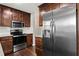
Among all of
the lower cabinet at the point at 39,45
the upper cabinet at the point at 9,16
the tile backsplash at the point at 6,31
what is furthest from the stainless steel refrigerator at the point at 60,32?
the upper cabinet at the point at 9,16

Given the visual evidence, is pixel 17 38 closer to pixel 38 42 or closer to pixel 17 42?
pixel 17 42

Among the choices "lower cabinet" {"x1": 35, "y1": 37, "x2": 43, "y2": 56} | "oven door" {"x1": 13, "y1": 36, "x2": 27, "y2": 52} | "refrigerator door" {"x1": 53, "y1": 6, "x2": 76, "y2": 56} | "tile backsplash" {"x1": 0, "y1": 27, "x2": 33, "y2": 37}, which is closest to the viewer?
"refrigerator door" {"x1": 53, "y1": 6, "x2": 76, "y2": 56}

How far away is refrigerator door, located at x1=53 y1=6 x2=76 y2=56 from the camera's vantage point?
4.26 ft

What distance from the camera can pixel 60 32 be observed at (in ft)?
4.78

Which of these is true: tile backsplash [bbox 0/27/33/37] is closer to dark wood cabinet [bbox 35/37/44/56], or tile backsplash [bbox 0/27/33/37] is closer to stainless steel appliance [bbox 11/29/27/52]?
stainless steel appliance [bbox 11/29/27/52]

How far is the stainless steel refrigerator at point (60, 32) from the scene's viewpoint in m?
1.31

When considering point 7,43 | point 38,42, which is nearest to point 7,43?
point 7,43

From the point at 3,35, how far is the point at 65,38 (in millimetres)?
1465

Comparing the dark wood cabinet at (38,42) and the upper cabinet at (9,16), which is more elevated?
the upper cabinet at (9,16)

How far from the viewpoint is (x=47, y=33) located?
1.70 m

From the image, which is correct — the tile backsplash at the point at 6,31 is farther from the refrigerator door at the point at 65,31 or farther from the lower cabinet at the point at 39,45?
the refrigerator door at the point at 65,31

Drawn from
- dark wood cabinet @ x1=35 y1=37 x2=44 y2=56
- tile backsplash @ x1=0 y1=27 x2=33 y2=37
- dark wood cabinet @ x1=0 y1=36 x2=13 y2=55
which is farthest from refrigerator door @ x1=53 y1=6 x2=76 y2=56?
dark wood cabinet @ x1=0 y1=36 x2=13 y2=55

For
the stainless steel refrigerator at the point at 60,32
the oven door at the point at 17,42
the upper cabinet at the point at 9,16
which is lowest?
the oven door at the point at 17,42

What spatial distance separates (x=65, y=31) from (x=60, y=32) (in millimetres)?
90
